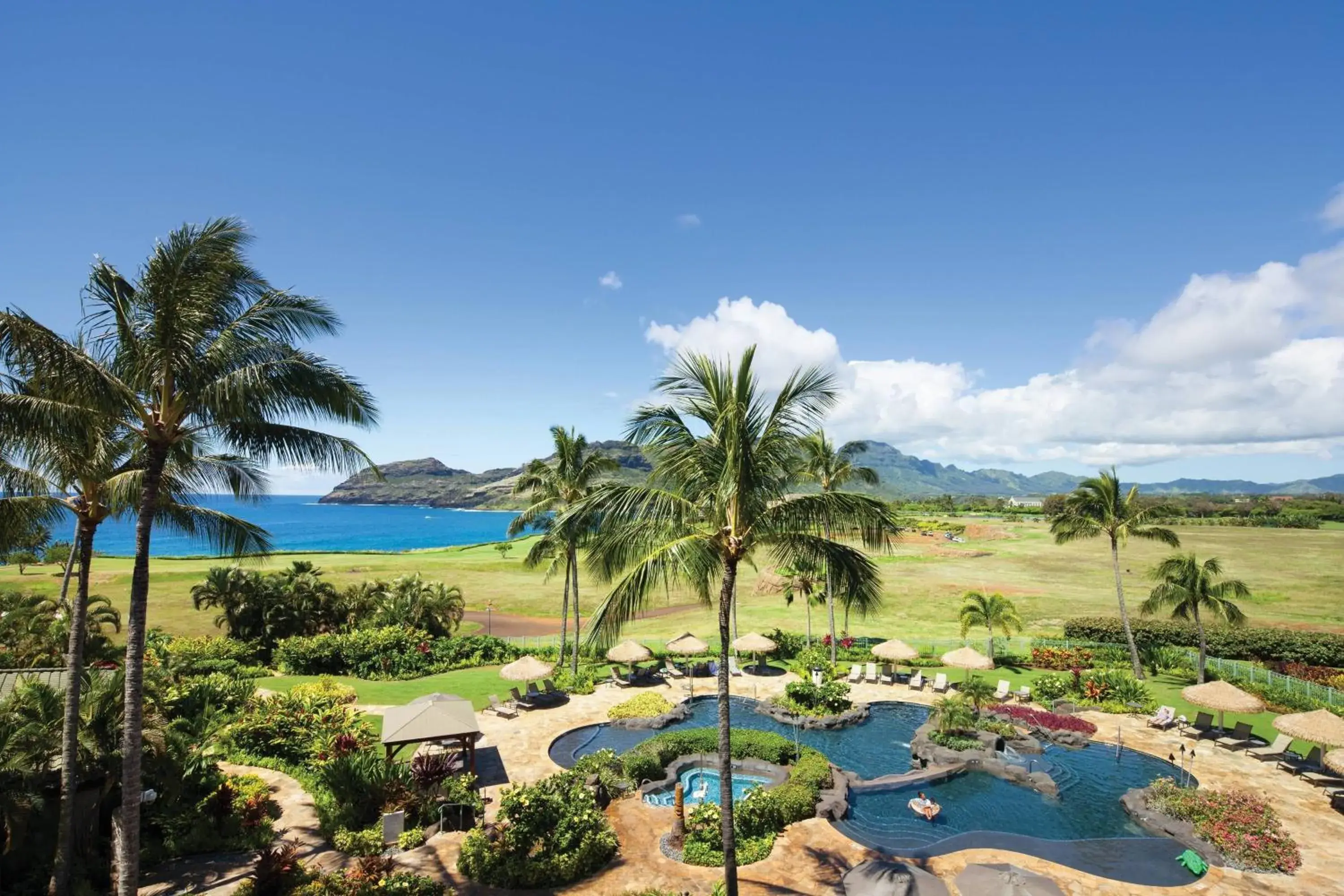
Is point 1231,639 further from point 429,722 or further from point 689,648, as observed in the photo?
point 429,722

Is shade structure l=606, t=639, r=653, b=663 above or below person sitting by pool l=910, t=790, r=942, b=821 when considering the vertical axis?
above

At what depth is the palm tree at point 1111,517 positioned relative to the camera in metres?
28.4

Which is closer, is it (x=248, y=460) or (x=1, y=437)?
(x=1, y=437)

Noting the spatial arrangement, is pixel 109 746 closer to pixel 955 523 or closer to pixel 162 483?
pixel 162 483

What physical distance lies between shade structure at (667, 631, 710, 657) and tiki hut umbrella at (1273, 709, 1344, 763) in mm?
19247

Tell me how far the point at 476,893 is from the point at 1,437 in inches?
457

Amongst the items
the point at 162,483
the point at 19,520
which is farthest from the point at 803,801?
the point at 19,520

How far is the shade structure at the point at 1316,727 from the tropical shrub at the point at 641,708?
62.2 ft

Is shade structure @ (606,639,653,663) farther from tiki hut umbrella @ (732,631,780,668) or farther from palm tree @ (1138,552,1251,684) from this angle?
palm tree @ (1138,552,1251,684)

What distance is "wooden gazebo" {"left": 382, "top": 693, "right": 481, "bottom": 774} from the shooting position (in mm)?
16625

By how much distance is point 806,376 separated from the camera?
1186cm

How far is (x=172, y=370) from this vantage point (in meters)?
10.4

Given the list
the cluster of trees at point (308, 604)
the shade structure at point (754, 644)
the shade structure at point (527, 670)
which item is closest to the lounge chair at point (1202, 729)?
the shade structure at point (754, 644)

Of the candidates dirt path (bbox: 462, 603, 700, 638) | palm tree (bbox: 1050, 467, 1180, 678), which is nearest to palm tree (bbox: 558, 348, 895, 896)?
palm tree (bbox: 1050, 467, 1180, 678)
